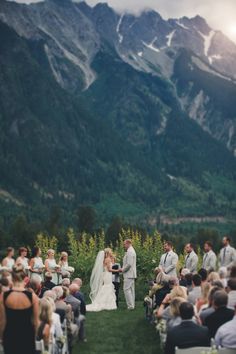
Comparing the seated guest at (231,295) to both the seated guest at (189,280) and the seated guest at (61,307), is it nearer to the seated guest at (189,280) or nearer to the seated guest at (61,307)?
the seated guest at (189,280)

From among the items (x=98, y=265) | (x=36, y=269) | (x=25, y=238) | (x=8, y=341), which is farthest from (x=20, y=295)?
(x=25, y=238)

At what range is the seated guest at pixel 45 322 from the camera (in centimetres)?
1123

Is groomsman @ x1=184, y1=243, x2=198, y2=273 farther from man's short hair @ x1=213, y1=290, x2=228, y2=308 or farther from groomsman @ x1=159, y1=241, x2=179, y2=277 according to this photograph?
man's short hair @ x1=213, y1=290, x2=228, y2=308

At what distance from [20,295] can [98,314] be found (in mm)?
9456

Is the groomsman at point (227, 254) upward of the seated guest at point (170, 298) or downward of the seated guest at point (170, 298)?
upward

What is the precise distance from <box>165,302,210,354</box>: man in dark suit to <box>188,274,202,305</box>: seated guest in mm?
3507

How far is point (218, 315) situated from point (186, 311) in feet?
3.50

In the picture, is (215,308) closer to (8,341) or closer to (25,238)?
(8,341)

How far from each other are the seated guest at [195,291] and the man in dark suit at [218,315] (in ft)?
8.92

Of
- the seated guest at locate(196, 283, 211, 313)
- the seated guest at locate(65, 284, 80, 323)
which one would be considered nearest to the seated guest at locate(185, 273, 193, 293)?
the seated guest at locate(196, 283, 211, 313)

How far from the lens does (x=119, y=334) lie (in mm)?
16156

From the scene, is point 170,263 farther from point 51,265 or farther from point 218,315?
point 218,315

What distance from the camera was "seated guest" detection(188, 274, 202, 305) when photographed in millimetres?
13984

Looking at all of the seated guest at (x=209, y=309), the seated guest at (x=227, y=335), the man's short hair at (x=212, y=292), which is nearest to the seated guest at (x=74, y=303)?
the seated guest at (x=209, y=309)
